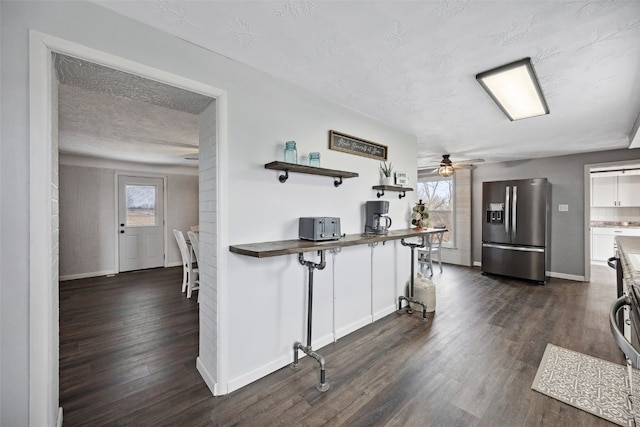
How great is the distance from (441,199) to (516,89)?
448 cm

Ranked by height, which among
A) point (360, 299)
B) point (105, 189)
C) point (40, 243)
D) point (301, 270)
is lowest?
point (360, 299)

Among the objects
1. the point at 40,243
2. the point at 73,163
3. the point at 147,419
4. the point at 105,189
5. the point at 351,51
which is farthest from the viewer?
the point at 105,189

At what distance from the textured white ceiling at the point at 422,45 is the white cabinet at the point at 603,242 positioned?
481 centimetres

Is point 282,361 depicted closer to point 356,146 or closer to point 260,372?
point 260,372

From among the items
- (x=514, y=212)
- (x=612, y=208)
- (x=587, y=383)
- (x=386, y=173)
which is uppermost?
(x=386, y=173)

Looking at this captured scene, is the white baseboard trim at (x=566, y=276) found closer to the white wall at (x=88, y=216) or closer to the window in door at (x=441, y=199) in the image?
the window in door at (x=441, y=199)

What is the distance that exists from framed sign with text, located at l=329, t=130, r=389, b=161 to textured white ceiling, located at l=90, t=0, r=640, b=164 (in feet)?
1.04

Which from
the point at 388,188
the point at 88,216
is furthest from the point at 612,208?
the point at 88,216

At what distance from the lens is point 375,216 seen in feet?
9.48

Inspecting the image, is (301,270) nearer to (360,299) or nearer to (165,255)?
(360,299)

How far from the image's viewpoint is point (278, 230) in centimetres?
226

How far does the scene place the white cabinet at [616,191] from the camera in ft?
20.1

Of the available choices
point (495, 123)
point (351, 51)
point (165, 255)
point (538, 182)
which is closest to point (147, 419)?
point (351, 51)

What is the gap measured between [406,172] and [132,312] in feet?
12.8
